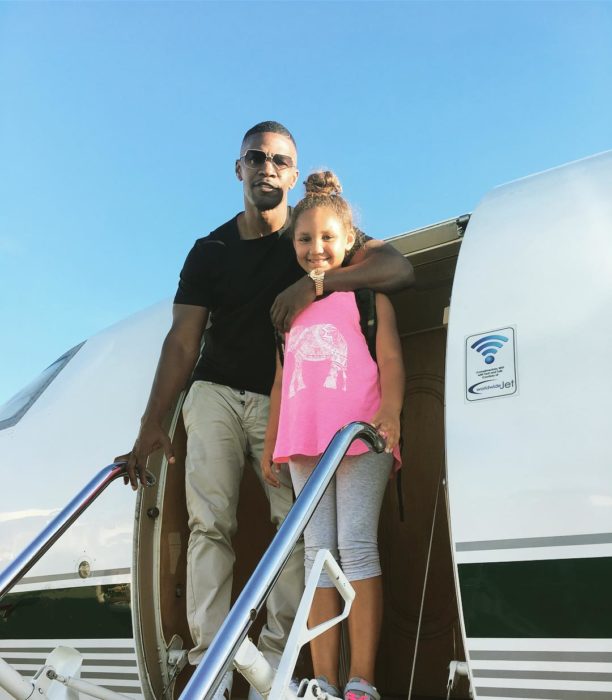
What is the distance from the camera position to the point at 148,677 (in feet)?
10.8

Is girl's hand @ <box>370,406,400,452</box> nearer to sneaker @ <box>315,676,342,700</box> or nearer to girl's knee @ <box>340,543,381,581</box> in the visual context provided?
girl's knee @ <box>340,543,381,581</box>

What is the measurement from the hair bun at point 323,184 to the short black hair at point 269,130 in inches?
20.4

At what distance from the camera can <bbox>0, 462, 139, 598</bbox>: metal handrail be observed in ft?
9.04

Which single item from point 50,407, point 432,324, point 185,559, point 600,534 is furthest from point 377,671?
point 600,534

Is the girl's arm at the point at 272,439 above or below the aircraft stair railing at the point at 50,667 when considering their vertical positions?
above

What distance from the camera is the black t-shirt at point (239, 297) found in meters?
3.62

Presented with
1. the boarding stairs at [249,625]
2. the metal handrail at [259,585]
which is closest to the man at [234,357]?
the boarding stairs at [249,625]

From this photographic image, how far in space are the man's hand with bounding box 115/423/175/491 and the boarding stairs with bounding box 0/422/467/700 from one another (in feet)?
1.21

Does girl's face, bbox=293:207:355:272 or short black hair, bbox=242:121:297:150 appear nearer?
girl's face, bbox=293:207:355:272

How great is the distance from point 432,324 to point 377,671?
201 cm

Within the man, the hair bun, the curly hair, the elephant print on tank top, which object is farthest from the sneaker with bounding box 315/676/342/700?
the hair bun

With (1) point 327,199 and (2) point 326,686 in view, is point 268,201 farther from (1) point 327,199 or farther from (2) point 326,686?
(2) point 326,686

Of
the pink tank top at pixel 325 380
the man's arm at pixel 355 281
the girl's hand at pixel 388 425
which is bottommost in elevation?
the girl's hand at pixel 388 425

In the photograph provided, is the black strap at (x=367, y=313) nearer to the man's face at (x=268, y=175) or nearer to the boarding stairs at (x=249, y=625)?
the boarding stairs at (x=249, y=625)
